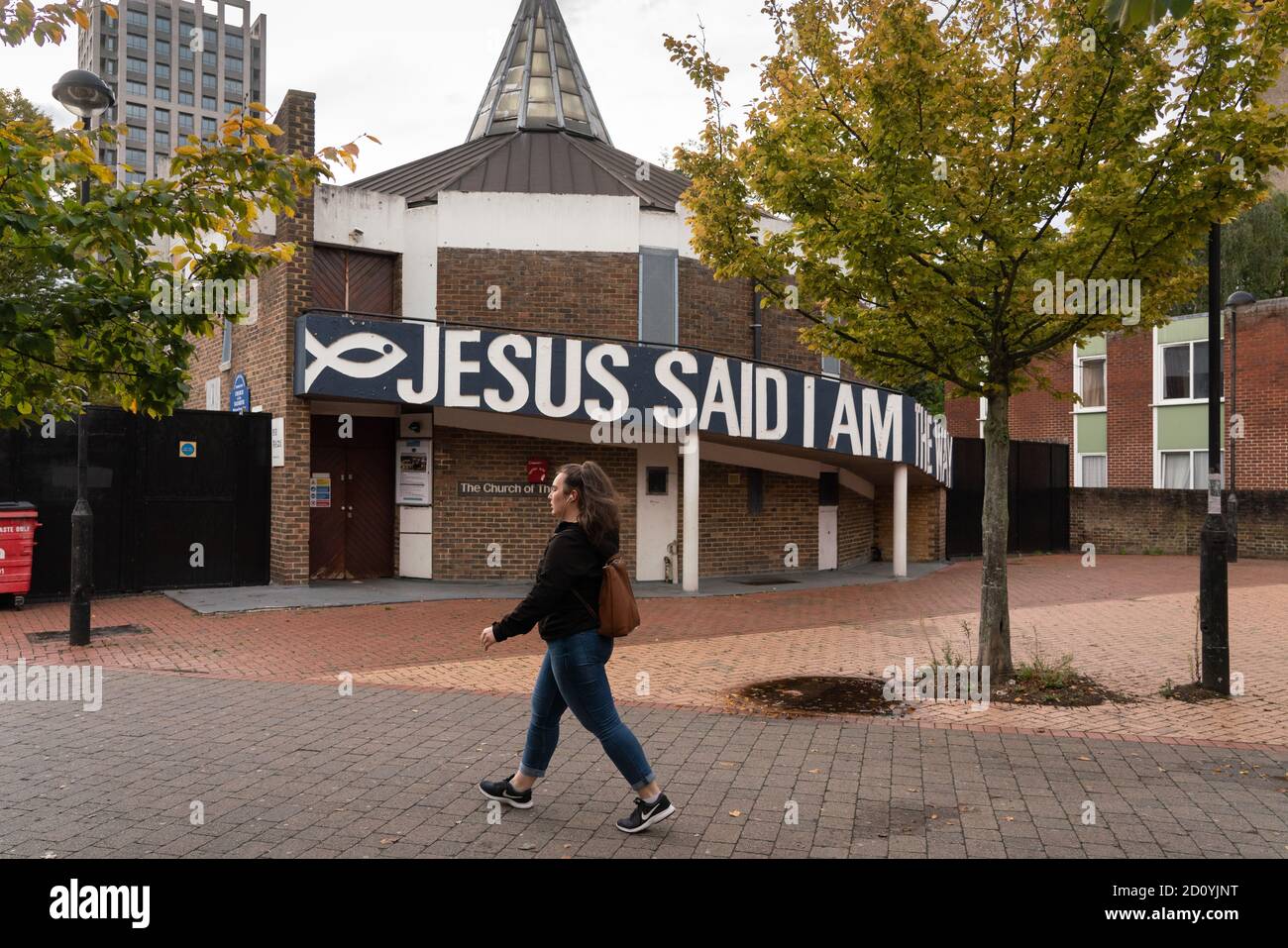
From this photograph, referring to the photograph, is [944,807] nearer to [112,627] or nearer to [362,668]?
[362,668]

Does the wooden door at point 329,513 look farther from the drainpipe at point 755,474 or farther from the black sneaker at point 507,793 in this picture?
the black sneaker at point 507,793

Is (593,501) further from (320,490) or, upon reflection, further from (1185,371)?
(1185,371)

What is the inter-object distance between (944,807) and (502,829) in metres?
2.39

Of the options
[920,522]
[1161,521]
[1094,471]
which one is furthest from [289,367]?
[1094,471]

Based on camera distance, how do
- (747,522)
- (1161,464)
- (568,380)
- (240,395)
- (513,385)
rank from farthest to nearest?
1. (1161,464)
2. (747,522)
3. (240,395)
4. (568,380)
5. (513,385)

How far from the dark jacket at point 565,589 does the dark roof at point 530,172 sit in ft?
42.8

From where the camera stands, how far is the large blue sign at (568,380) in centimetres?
1385

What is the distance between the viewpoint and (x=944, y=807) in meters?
5.10

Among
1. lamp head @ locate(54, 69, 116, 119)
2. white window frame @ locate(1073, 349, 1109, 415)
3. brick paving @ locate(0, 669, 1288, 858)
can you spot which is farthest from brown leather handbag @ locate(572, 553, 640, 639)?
white window frame @ locate(1073, 349, 1109, 415)

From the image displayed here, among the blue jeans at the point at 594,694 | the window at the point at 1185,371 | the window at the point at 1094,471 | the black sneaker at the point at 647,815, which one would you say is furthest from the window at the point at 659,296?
the window at the point at 1094,471

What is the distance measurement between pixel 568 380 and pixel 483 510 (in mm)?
2798

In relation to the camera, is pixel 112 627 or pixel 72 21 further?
pixel 112 627

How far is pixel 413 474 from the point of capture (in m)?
15.7

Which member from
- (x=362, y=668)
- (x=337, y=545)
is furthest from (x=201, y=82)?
(x=362, y=668)
